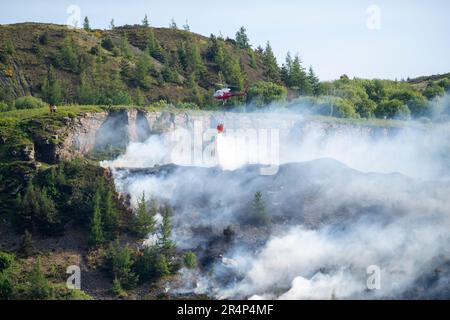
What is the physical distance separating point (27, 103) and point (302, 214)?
168 ft

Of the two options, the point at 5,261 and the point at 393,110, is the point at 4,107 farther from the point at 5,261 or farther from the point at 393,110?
the point at 393,110

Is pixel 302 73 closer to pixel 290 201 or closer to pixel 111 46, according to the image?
pixel 111 46

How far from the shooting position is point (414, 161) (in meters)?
133

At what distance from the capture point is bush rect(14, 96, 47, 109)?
13025 centimetres

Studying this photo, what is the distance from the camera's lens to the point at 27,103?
428ft

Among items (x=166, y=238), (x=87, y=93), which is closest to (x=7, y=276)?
(x=166, y=238)

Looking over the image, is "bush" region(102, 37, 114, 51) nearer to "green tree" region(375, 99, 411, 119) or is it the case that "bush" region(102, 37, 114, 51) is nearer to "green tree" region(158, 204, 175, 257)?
"green tree" region(375, 99, 411, 119)

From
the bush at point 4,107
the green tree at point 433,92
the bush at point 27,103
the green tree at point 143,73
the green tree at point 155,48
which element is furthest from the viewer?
the green tree at point 433,92

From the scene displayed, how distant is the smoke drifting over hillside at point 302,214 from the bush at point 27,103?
19.2 metres

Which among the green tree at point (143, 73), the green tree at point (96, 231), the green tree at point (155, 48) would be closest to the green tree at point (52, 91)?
the green tree at point (143, 73)

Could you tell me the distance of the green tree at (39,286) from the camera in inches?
3359

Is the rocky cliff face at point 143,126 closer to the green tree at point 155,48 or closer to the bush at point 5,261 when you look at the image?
the bush at point 5,261

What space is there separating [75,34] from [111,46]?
815cm
